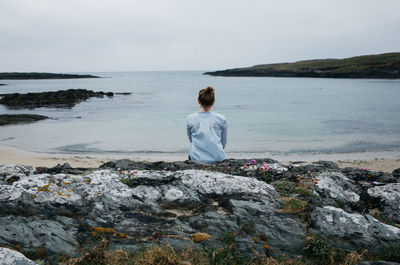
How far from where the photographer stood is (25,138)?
65.0 ft

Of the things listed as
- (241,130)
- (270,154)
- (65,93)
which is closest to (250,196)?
(270,154)

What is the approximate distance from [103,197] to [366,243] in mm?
3910

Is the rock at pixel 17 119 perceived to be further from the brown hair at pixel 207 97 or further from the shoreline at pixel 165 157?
the brown hair at pixel 207 97

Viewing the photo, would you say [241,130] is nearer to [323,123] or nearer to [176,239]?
[323,123]

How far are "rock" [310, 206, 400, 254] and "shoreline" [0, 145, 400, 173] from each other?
972 cm

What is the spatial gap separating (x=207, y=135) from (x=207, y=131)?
11 centimetres

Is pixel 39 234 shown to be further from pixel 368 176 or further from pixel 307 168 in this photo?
pixel 368 176

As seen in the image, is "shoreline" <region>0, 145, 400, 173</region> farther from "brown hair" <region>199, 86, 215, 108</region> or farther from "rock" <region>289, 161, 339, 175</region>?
"brown hair" <region>199, 86, 215, 108</region>

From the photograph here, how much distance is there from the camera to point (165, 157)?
15.4 m

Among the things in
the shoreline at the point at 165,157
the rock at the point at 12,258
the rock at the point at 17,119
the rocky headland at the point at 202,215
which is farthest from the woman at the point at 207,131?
the rock at the point at 17,119

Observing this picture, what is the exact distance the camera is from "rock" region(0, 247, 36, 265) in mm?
2986

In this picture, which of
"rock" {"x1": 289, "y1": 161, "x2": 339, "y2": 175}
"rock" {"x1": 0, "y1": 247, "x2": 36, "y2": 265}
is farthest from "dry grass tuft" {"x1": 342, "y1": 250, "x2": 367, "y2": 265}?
"rock" {"x1": 0, "y1": 247, "x2": 36, "y2": 265}

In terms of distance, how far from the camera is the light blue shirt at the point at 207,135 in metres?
6.63

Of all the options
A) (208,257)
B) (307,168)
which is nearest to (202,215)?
(208,257)
